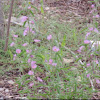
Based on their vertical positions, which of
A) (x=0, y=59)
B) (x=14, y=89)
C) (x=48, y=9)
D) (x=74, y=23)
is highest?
(x=48, y=9)

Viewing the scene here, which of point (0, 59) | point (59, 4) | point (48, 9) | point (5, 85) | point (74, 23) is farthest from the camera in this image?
point (59, 4)

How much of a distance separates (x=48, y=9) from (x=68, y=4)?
74cm

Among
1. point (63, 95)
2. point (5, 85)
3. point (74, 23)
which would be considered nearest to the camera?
point (63, 95)

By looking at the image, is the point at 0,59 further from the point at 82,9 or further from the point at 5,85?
the point at 82,9

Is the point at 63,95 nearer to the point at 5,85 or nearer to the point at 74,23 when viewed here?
the point at 5,85

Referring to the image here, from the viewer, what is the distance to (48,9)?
5043mm

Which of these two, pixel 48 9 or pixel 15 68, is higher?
pixel 48 9

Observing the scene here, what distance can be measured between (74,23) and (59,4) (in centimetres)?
128

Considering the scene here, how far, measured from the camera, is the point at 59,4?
544 centimetres

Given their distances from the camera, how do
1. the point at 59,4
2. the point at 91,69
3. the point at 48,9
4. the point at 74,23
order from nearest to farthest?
the point at 91,69 → the point at 74,23 → the point at 48,9 → the point at 59,4

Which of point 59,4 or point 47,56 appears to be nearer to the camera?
point 47,56

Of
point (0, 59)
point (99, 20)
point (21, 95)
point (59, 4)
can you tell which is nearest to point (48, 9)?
point (59, 4)

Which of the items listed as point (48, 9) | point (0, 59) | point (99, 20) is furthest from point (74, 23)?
point (0, 59)

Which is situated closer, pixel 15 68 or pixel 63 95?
pixel 63 95
